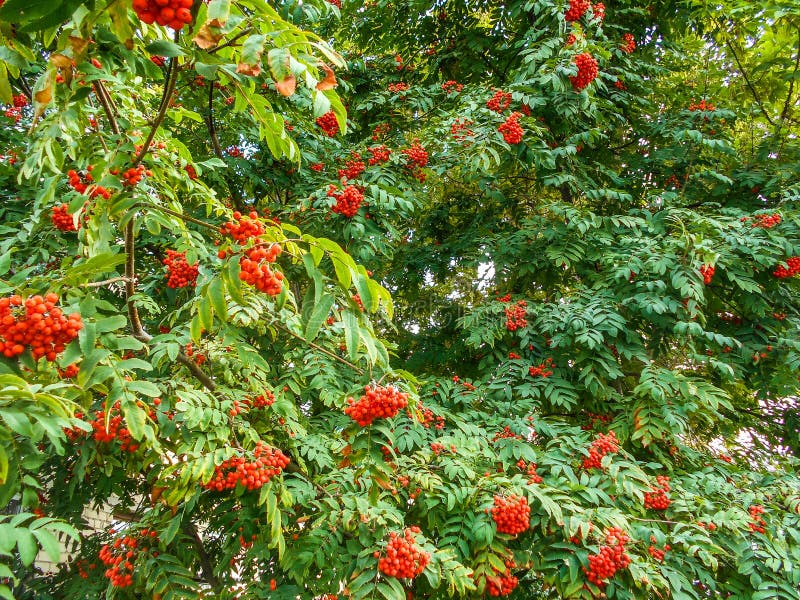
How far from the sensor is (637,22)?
6293 mm

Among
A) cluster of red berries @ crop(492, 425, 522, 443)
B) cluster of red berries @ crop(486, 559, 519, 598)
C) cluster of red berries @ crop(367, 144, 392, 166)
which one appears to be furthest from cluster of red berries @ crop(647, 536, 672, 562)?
cluster of red berries @ crop(367, 144, 392, 166)

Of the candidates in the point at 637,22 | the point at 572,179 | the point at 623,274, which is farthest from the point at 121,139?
the point at 637,22

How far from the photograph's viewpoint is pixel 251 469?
2.53 m

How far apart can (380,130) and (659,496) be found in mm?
4269

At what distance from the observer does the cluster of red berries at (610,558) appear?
290 centimetres

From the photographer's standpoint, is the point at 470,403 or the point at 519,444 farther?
the point at 470,403

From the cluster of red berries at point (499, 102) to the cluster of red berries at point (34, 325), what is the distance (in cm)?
426

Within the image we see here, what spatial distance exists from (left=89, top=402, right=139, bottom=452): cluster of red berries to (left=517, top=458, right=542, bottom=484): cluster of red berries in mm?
2390

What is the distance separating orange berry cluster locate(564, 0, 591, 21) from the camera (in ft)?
16.6

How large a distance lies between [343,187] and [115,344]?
292cm

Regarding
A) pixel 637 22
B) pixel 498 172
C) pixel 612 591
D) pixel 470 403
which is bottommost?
pixel 612 591

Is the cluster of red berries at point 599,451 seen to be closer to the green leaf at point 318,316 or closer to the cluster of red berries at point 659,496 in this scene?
the cluster of red berries at point 659,496

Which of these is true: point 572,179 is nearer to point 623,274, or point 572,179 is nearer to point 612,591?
point 623,274

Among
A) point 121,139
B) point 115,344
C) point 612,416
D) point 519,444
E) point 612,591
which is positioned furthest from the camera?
point 612,416
